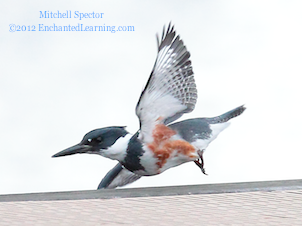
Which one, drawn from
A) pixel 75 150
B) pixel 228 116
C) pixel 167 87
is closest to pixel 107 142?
pixel 75 150

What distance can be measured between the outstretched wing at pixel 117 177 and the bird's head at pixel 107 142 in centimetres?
13

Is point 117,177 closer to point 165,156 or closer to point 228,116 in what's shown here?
point 165,156

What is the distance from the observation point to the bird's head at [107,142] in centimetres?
118

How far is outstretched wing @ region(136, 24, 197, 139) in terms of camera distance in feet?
3.73

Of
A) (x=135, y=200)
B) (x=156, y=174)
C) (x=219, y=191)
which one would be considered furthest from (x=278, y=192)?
(x=156, y=174)

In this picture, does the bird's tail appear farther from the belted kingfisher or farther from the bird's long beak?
the bird's long beak

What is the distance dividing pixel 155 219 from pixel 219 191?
208 mm

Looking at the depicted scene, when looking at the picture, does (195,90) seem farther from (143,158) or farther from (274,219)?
(274,219)

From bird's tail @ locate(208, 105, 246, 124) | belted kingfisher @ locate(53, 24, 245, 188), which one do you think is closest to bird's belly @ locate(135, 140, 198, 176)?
belted kingfisher @ locate(53, 24, 245, 188)

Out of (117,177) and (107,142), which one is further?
(117,177)

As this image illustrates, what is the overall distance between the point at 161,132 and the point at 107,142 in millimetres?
126

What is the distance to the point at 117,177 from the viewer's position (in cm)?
133

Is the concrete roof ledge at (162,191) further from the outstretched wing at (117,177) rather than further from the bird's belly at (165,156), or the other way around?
the outstretched wing at (117,177)

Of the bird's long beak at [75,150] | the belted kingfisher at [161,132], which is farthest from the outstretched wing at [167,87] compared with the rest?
the bird's long beak at [75,150]
